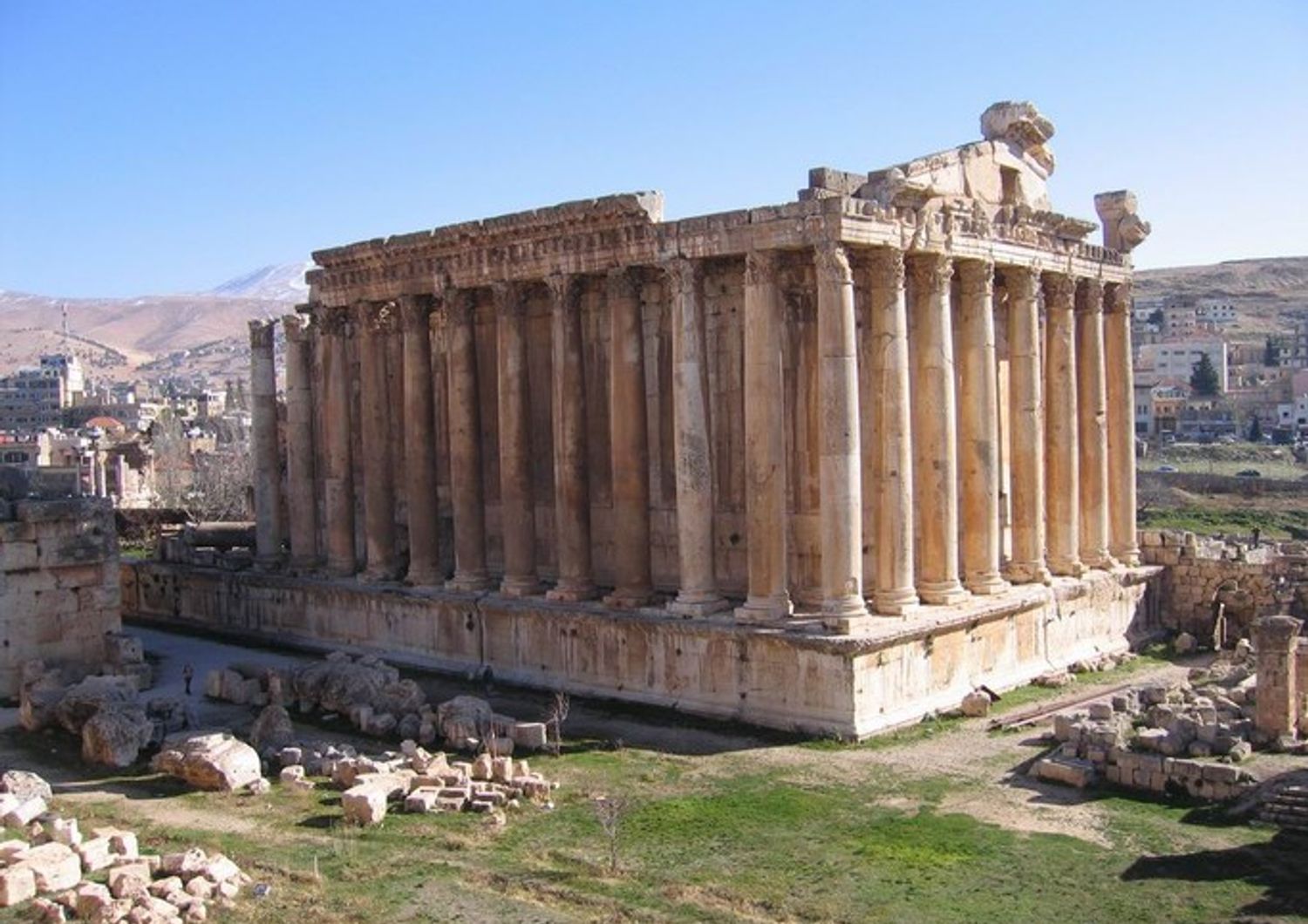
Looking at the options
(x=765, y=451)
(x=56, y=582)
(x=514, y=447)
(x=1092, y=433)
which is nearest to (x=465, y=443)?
(x=514, y=447)

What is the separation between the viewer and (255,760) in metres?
20.3

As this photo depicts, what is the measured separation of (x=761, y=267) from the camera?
23062 millimetres

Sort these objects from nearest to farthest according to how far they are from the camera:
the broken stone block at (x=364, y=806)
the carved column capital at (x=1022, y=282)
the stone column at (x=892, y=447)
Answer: the broken stone block at (x=364, y=806)
the stone column at (x=892, y=447)
the carved column capital at (x=1022, y=282)

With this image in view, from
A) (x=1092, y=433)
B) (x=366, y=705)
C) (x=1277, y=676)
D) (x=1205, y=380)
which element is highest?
(x=1205, y=380)

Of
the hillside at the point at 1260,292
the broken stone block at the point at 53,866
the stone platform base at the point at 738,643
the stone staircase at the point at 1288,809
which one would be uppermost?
the hillside at the point at 1260,292

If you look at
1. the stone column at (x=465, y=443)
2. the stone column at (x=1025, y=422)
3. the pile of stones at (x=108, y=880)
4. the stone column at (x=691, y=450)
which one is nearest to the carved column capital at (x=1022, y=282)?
the stone column at (x=1025, y=422)

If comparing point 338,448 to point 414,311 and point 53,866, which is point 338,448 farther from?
point 53,866

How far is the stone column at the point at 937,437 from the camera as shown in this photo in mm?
24328

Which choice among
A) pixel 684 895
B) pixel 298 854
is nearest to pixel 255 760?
pixel 298 854

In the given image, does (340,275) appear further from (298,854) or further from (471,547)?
(298,854)

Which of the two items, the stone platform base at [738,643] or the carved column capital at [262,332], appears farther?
the carved column capital at [262,332]

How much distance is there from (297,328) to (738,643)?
16.9 meters

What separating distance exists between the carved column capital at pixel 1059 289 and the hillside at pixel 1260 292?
140m

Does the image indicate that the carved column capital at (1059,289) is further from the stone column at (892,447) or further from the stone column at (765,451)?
the stone column at (765,451)
